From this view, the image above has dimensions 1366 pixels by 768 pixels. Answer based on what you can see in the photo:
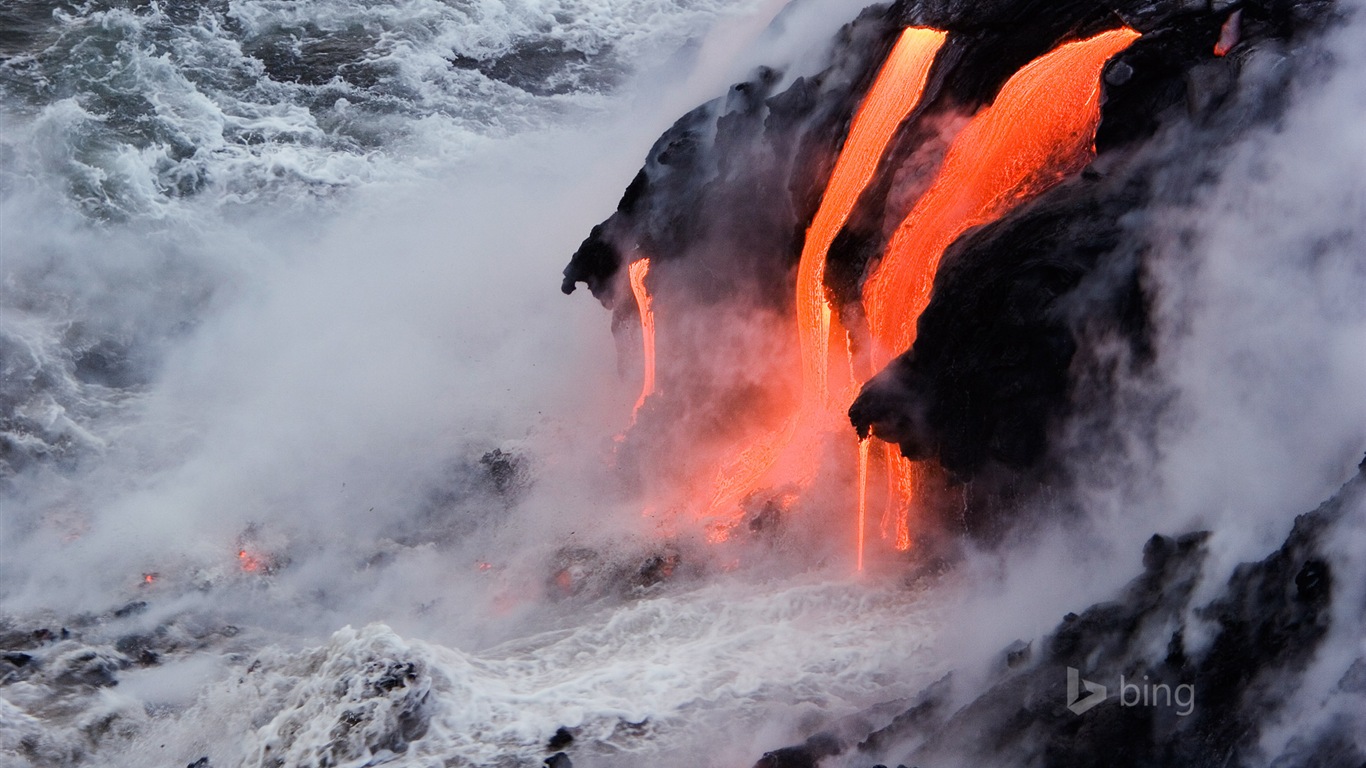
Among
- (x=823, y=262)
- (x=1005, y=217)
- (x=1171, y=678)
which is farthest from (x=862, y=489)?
(x=1171, y=678)

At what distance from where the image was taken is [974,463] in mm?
13031

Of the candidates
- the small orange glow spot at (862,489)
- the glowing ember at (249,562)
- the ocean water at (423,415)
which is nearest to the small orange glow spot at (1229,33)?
the ocean water at (423,415)

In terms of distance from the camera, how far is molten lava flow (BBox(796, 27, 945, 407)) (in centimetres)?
1398

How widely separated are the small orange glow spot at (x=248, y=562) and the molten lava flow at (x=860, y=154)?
351 inches

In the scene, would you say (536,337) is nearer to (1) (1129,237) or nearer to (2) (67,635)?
(2) (67,635)

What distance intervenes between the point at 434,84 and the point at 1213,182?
2056 cm

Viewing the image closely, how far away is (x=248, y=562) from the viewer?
1611 centimetres

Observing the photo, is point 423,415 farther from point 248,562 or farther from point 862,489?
point 862,489

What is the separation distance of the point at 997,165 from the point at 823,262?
101 inches

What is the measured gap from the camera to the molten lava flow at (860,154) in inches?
550

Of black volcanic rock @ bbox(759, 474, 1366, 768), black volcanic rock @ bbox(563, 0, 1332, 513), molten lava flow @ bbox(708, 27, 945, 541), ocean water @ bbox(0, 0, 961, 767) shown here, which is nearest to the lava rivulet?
black volcanic rock @ bbox(563, 0, 1332, 513)

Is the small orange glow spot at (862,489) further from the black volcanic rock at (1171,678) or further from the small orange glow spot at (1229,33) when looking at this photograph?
the small orange glow spot at (1229,33)

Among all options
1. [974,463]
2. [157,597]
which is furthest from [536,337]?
[974,463]

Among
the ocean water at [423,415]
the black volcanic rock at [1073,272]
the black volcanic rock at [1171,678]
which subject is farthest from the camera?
the black volcanic rock at [1073,272]
